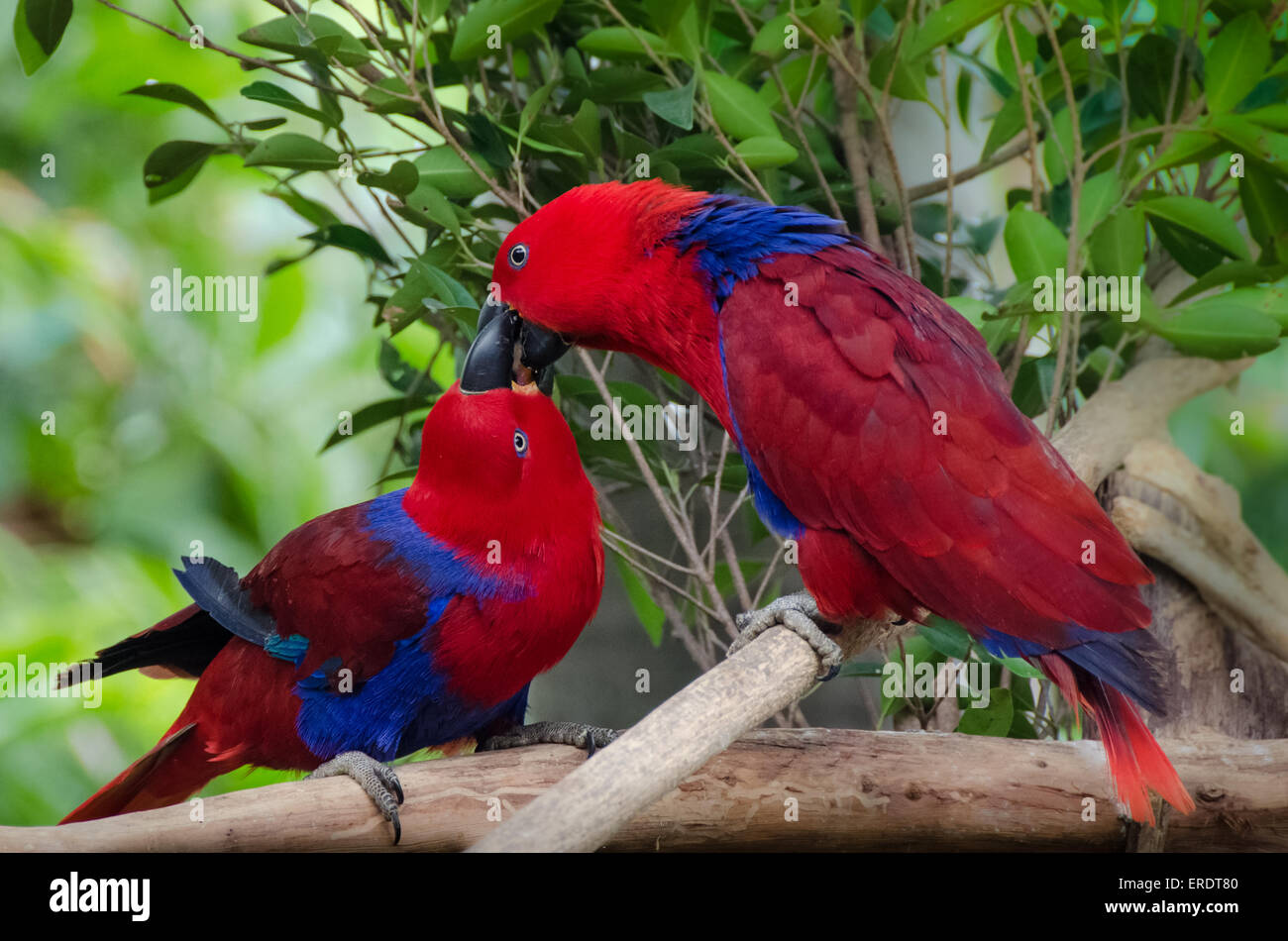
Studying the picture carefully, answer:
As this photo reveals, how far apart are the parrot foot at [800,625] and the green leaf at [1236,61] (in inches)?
30.8

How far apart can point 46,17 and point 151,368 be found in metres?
0.92

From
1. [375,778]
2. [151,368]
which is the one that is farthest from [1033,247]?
[151,368]

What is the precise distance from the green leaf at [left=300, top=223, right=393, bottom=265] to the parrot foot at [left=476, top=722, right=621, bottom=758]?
23.4 inches

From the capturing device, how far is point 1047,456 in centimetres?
93

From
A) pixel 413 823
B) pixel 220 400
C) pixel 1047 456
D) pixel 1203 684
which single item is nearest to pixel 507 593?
pixel 413 823

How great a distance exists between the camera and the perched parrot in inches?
35.6

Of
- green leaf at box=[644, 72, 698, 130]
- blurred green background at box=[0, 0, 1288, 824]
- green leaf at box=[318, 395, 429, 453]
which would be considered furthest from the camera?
blurred green background at box=[0, 0, 1288, 824]

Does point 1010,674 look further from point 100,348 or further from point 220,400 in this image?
point 100,348

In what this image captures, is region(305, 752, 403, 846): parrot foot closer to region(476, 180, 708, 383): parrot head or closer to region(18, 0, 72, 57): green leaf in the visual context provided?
region(476, 180, 708, 383): parrot head

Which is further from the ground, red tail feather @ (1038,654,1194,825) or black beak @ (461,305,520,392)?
black beak @ (461,305,520,392)

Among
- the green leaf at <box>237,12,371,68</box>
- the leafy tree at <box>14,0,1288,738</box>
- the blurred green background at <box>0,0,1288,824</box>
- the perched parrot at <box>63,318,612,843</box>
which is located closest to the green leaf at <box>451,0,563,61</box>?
the leafy tree at <box>14,0,1288,738</box>

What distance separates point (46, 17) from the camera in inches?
42.8

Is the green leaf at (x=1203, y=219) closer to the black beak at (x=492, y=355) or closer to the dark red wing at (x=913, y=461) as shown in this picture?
the dark red wing at (x=913, y=461)
